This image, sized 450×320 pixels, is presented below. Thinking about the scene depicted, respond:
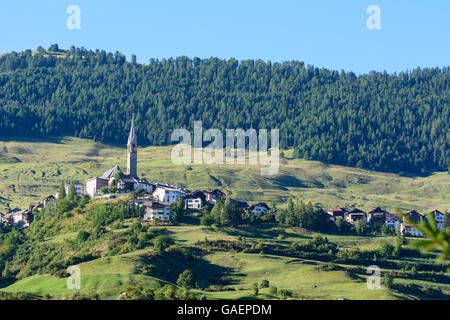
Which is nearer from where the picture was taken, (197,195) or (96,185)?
(197,195)

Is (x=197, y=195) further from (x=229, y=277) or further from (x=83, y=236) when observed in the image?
(x=229, y=277)

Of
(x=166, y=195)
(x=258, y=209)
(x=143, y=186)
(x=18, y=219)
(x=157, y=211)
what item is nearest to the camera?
(x=157, y=211)

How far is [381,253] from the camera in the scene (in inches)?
4513

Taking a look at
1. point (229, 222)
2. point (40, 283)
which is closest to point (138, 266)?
point (40, 283)

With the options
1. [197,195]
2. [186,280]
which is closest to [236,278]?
[186,280]

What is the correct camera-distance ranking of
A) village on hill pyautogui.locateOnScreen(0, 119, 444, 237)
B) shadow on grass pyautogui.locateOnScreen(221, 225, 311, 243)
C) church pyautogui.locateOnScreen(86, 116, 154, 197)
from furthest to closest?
1. church pyautogui.locateOnScreen(86, 116, 154, 197)
2. village on hill pyautogui.locateOnScreen(0, 119, 444, 237)
3. shadow on grass pyautogui.locateOnScreen(221, 225, 311, 243)

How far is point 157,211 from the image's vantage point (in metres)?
122

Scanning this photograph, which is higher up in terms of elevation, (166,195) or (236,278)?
(166,195)

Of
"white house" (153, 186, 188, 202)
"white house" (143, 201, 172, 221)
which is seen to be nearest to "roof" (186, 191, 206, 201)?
"white house" (153, 186, 188, 202)

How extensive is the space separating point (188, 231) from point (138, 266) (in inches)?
857

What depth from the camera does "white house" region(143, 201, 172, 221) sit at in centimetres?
12144

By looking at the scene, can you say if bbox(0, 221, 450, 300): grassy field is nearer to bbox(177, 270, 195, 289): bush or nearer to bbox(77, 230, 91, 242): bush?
bbox(177, 270, 195, 289): bush

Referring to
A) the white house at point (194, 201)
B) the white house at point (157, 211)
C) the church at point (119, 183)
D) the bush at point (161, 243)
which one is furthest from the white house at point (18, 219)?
the bush at point (161, 243)

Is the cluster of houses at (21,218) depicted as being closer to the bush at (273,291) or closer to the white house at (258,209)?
the white house at (258,209)
